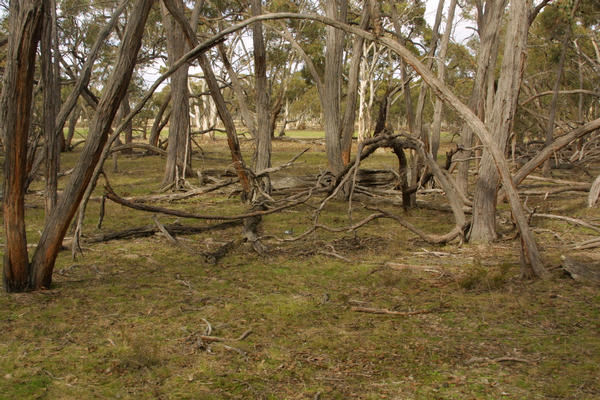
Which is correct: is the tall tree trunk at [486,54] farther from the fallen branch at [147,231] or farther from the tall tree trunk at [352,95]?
the fallen branch at [147,231]

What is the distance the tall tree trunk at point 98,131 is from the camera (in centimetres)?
455

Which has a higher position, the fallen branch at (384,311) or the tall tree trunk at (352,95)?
the tall tree trunk at (352,95)

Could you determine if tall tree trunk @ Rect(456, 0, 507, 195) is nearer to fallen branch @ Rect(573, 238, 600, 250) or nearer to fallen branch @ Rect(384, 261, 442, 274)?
fallen branch @ Rect(573, 238, 600, 250)

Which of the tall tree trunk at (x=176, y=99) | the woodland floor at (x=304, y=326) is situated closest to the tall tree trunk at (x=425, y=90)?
the woodland floor at (x=304, y=326)

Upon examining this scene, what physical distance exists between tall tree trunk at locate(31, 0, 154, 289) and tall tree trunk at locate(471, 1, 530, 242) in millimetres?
3564

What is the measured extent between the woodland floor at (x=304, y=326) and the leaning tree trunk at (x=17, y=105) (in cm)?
63

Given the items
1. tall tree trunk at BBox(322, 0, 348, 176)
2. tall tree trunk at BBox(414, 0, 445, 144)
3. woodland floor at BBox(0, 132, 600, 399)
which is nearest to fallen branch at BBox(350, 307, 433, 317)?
woodland floor at BBox(0, 132, 600, 399)

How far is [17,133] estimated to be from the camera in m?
4.41

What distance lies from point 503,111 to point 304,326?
340 centimetres

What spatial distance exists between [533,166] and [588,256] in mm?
1084

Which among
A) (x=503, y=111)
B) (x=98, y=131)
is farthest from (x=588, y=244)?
(x=98, y=131)

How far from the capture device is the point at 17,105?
4367 millimetres

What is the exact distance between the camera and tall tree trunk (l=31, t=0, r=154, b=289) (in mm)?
4555

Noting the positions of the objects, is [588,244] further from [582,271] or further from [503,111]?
[503,111]
